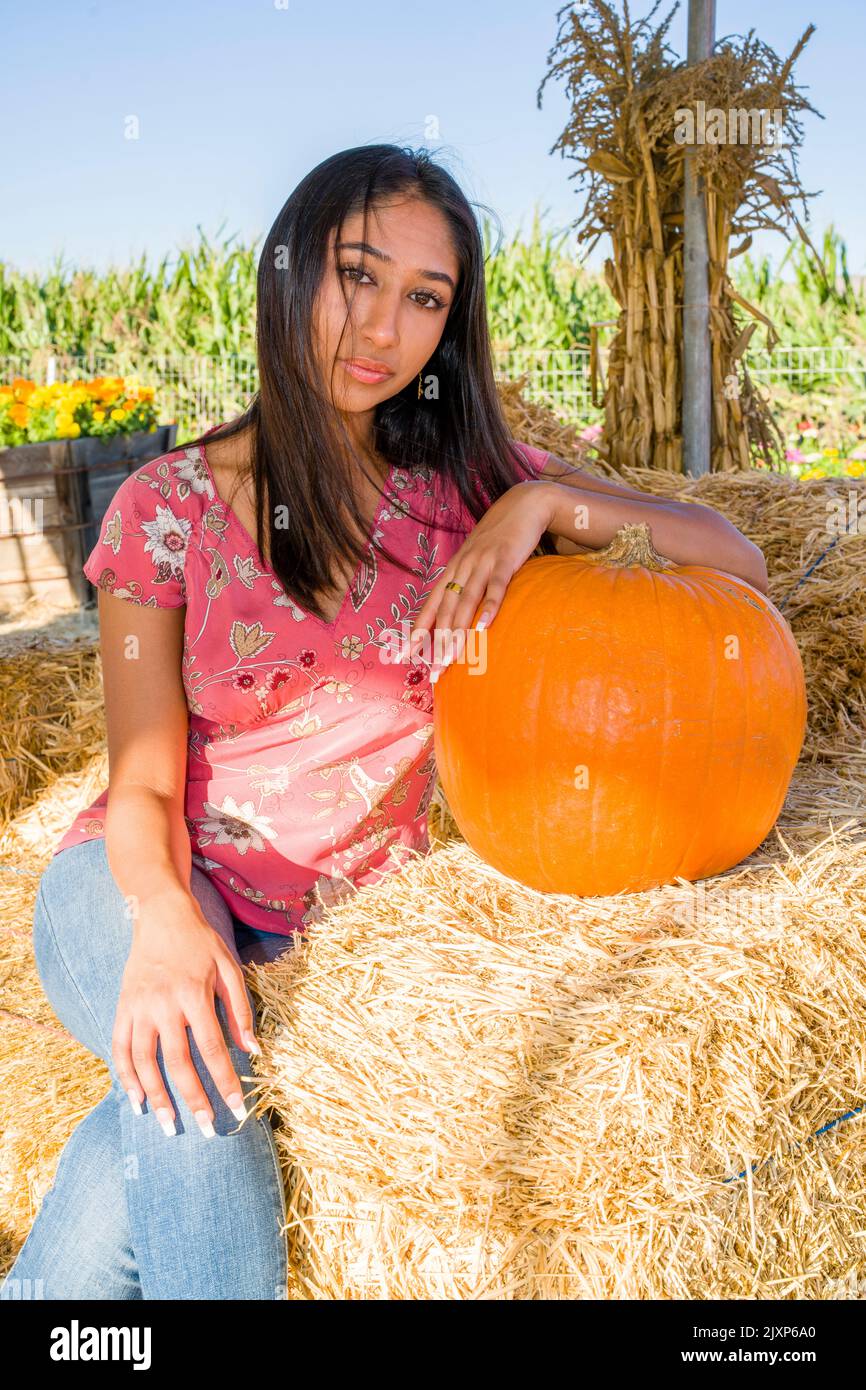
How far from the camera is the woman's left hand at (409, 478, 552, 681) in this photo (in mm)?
1577

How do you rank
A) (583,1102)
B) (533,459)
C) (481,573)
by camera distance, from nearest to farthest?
(583,1102) → (481,573) → (533,459)

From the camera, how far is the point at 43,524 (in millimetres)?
5371

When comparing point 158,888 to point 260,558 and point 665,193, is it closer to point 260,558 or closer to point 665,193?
point 260,558

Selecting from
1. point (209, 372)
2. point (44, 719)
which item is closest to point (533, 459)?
point (44, 719)

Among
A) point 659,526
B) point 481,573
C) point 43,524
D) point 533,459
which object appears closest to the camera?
point 481,573

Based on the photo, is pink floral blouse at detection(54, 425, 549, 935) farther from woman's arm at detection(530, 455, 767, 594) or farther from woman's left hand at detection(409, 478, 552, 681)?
woman's arm at detection(530, 455, 767, 594)

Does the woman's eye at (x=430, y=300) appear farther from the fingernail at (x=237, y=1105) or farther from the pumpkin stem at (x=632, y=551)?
the fingernail at (x=237, y=1105)

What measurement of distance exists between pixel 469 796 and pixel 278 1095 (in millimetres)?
500

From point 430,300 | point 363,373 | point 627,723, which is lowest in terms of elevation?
point 627,723

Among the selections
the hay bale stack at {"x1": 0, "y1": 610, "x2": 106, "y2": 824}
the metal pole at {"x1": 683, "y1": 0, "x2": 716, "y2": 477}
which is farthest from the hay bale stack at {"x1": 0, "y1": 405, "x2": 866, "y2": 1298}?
the metal pole at {"x1": 683, "y1": 0, "x2": 716, "y2": 477}

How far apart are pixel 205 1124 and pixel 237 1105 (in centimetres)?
4
